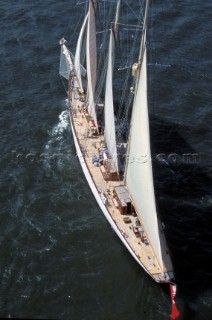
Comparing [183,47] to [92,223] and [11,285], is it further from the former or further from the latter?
[11,285]

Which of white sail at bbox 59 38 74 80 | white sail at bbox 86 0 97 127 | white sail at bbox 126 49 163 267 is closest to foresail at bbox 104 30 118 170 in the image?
white sail at bbox 126 49 163 267

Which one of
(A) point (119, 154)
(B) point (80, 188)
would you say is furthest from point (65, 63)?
(B) point (80, 188)

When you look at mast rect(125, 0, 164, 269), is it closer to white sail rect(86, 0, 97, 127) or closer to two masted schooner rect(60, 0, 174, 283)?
two masted schooner rect(60, 0, 174, 283)

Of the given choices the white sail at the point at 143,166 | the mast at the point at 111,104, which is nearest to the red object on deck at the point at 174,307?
the white sail at the point at 143,166

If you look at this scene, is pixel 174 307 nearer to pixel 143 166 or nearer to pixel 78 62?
pixel 143 166

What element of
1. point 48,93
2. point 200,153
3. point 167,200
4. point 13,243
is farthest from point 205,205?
point 48,93

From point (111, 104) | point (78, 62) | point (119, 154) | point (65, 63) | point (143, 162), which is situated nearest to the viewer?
point (143, 162)
